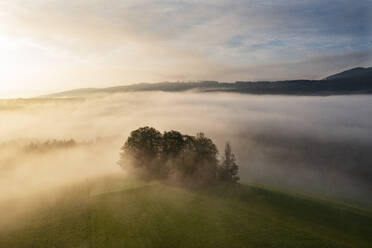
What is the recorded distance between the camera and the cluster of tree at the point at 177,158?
259 ft

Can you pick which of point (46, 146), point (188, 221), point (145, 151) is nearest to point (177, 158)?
point (145, 151)

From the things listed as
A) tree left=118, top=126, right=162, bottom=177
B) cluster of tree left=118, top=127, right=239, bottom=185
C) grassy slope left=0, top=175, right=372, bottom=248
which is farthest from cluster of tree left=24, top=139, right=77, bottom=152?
grassy slope left=0, top=175, right=372, bottom=248

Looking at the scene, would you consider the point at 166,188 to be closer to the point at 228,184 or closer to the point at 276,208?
the point at 228,184

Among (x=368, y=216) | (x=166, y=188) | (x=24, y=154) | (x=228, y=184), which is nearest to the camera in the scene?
(x=368, y=216)

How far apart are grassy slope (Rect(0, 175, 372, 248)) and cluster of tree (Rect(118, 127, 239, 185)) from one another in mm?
7412

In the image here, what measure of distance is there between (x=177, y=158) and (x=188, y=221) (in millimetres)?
28825

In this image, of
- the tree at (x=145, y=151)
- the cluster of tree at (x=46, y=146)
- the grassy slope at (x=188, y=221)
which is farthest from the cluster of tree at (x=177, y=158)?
the cluster of tree at (x=46, y=146)

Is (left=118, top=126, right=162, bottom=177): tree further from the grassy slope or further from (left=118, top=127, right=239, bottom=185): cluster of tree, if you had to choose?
the grassy slope

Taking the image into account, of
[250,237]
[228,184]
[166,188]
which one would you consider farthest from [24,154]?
[250,237]

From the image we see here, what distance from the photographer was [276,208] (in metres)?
64.4

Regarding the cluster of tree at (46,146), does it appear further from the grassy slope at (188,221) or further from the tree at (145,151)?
the grassy slope at (188,221)

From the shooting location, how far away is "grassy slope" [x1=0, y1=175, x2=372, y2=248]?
47.8m

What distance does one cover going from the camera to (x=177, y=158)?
267 ft

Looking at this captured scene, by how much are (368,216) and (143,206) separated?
48204 mm
